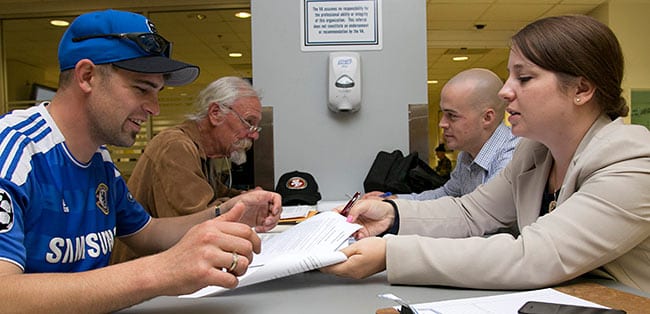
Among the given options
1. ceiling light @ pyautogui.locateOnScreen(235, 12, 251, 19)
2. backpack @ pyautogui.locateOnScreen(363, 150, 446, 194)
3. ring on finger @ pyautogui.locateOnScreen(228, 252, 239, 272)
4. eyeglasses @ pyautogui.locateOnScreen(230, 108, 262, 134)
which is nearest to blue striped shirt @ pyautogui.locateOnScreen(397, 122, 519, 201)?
backpack @ pyautogui.locateOnScreen(363, 150, 446, 194)

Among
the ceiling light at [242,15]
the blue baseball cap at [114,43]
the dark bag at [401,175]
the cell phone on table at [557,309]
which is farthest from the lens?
the ceiling light at [242,15]

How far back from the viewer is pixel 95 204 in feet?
3.74

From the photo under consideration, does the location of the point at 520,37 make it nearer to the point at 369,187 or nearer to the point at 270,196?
the point at 270,196

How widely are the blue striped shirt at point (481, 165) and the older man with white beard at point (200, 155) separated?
0.87 m

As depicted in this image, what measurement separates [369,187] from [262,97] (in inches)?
31.0

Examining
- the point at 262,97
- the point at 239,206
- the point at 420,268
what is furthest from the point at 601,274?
the point at 262,97

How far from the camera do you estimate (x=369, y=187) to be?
103 inches

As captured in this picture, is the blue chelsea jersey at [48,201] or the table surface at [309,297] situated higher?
the blue chelsea jersey at [48,201]

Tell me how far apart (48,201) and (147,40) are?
429 millimetres

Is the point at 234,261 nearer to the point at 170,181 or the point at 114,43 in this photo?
the point at 114,43

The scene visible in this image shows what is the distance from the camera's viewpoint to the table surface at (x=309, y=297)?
778 millimetres

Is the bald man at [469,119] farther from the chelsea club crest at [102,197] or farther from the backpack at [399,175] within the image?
the chelsea club crest at [102,197]

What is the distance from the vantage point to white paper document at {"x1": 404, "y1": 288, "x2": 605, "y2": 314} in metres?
0.72

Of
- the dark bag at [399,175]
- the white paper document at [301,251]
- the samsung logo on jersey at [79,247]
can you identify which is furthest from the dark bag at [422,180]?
the samsung logo on jersey at [79,247]
